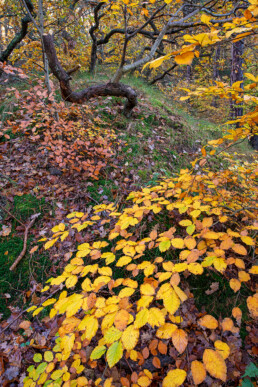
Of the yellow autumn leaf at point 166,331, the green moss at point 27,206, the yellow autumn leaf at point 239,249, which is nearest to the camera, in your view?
the yellow autumn leaf at point 166,331

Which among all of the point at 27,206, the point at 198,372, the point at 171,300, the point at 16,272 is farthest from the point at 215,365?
the point at 27,206

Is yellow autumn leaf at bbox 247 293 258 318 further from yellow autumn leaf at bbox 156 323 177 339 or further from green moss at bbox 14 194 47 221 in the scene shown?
green moss at bbox 14 194 47 221

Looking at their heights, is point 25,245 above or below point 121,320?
below

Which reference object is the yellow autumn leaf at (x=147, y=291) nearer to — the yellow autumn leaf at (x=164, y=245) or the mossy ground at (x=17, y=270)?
the yellow autumn leaf at (x=164, y=245)

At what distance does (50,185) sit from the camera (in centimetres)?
344

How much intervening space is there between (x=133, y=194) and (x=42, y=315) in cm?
180

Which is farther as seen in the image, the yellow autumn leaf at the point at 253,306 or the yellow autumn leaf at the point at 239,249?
the yellow autumn leaf at the point at 239,249

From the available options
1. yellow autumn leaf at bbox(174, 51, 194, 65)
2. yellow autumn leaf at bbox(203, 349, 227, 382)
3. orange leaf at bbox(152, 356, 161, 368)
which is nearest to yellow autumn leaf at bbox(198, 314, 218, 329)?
yellow autumn leaf at bbox(203, 349, 227, 382)

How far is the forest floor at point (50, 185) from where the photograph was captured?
7.36 feet

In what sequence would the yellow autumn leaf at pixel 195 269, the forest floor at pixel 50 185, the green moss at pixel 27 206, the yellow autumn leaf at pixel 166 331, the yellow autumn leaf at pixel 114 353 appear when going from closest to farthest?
the yellow autumn leaf at pixel 114 353
the yellow autumn leaf at pixel 166 331
the yellow autumn leaf at pixel 195 269
the forest floor at pixel 50 185
the green moss at pixel 27 206

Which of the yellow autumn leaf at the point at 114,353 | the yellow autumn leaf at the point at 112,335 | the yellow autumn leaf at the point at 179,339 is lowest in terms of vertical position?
the yellow autumn leaf at the point at 179,339

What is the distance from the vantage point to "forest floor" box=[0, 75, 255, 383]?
2.24 meters

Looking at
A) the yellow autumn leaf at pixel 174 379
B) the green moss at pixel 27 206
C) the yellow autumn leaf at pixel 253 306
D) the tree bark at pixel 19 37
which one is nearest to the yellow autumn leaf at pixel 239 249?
the yellow autumn leaf at pixel 253 306

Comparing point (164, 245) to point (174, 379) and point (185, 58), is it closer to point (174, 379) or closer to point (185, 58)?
point (174, 379)
